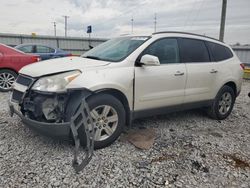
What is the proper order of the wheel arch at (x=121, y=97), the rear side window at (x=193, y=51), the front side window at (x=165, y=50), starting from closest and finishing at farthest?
the wheel arch at (x=121, y=97) → the front side window at (x=165, y=50) → the rear side window at (x=193, y=51)

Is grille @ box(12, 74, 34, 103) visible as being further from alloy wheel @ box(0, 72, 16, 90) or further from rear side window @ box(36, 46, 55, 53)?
rear side window @ box(36, 46, 55, 53)

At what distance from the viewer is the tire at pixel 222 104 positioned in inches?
177

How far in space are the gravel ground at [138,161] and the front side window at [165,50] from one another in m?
1.26

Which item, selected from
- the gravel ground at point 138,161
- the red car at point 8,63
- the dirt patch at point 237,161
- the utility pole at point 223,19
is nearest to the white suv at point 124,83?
the gravel ground at point 138,161

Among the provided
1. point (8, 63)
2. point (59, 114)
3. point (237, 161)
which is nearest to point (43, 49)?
point (8, 63)

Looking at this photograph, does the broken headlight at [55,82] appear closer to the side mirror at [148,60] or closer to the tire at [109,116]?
the tire at [109,116]

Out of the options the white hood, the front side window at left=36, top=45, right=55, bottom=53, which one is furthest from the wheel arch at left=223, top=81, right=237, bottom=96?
the front side window at left=36, top=45, right=55, bottom=53

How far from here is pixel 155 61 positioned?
10.6 ft

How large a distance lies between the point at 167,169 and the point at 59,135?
4.67ft

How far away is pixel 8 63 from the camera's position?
617cm

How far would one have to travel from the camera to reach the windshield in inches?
134

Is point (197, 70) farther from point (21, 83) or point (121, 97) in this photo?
point (21, 83)

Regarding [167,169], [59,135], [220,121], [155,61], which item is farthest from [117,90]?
[220,121]

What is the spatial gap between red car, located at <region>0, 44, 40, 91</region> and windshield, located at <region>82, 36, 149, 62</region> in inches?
131
